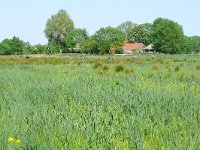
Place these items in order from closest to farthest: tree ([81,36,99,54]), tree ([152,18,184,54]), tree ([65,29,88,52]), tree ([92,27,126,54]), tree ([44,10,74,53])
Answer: tree ([81,36,99,54]) < tree ([92,27,126,54]) < tree ([152,18,184,54]) < tree ([65,29,88,52]) < tree ([44,10,74,53])

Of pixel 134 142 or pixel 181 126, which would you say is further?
pixel 181 126

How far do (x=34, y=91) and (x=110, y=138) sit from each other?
526 cm

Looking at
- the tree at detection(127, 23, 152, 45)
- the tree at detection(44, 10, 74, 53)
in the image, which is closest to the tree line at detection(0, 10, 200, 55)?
the tree at detection(44, 10, 74, 53)

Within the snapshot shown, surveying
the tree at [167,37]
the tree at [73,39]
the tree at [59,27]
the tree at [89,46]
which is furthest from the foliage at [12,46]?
the tree at [167,37]

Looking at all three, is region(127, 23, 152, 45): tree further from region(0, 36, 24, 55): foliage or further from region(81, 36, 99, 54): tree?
region(0, 36, 24, 55): foliage

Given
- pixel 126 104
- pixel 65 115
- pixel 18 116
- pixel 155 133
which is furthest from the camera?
pixel 126 104

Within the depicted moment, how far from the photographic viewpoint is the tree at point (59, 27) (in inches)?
4257

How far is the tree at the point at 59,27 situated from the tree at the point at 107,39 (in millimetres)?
14120

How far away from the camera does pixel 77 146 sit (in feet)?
14.5

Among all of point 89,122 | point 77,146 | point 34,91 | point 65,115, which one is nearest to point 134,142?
point 77,146

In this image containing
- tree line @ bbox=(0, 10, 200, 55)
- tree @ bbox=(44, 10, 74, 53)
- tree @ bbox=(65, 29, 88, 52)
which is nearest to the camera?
tree line @ bbox=(0, 10, 200, 55)

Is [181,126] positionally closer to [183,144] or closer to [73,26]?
[183,144]

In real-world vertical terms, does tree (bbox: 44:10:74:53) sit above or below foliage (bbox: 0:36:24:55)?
above

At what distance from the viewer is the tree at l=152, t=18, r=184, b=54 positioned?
99062mm
